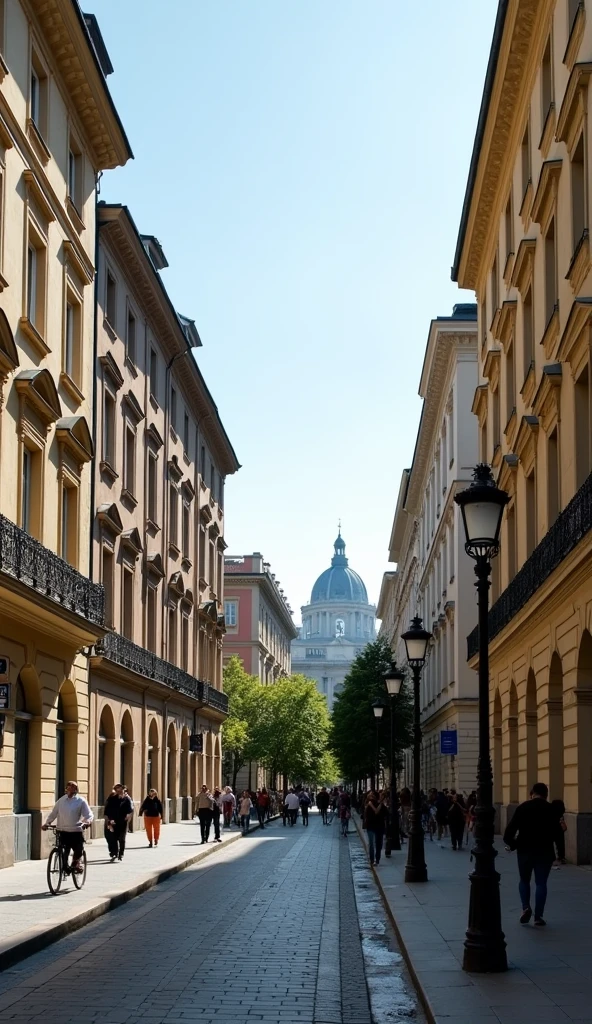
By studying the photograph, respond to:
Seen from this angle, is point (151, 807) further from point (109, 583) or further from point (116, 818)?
point (109, 583)

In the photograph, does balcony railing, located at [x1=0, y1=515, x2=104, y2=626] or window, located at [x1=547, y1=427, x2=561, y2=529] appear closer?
balcony railing, located at [x1=0, y1=515, x2=104, y2=626]

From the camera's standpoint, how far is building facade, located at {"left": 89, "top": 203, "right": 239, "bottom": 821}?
115ft

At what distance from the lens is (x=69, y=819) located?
19.1 meters

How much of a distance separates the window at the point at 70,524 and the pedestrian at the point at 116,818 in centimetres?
538

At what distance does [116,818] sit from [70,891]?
687cm

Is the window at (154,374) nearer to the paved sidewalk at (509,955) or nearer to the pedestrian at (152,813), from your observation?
the pedestrian at (152,813)

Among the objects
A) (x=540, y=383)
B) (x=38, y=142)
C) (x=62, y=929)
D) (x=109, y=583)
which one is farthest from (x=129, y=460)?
(x=62, y=929)

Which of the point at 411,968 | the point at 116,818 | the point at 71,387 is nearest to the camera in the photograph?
the point at 411,968

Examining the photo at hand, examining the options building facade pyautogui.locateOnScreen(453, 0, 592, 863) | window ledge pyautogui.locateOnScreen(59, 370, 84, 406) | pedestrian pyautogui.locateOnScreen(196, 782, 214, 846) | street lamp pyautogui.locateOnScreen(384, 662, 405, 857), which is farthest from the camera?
pedestrian pyautogui.locateOnScreen(196, 782, 214, 846)

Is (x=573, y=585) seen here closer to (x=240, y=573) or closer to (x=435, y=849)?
(x=435, y=849)

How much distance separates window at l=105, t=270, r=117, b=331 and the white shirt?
62.4ft

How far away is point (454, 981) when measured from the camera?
10961 mm

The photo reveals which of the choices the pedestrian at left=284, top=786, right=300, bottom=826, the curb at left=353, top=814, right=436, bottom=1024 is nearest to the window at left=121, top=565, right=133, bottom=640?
the curb at left=353, top=814, right=436, bottom=1024

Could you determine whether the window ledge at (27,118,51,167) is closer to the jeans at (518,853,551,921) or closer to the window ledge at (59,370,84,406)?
the window ledge at (59,370,84,406)
